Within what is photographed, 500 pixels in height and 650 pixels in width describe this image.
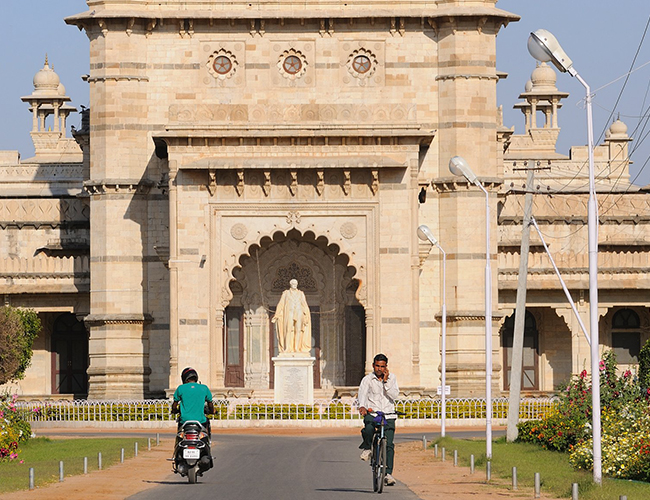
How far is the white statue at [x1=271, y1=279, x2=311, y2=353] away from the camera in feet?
165

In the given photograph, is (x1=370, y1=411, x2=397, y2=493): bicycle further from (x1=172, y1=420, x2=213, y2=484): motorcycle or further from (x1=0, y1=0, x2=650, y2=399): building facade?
(x1=0, y1=0, x2=650, y2=399): building facade

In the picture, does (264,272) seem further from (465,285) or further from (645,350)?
(645,350)

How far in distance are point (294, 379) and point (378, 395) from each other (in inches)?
1022

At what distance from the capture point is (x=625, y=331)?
2500 inches

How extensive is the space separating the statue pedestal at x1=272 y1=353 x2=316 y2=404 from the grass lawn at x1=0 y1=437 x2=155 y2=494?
38.8 feet

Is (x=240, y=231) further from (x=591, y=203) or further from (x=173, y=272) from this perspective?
(x=591, y=203)

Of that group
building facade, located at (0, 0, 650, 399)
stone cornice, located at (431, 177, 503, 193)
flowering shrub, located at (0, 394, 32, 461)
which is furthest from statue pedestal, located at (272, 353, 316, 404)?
flowering shrub, located at (0, 394, 32, 461)

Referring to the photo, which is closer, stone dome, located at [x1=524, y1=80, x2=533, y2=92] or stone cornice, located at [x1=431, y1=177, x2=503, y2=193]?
stone cornice, located at [x1=431, y1=177, x2=503, y2=193]

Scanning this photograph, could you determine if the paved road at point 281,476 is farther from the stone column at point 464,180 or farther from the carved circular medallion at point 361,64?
the carved circular medallion at point 361,64

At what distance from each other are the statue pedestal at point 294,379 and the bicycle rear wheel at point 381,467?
26.2m

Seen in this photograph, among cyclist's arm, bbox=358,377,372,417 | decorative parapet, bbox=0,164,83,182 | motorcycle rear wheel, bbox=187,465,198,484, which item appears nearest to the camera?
cyclist's arm, bbox=358,377,372,417

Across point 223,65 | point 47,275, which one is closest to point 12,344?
point 47,275

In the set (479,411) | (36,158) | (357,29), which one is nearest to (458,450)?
(479,411)

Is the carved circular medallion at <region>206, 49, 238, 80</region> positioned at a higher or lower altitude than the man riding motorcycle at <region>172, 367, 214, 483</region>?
higher
